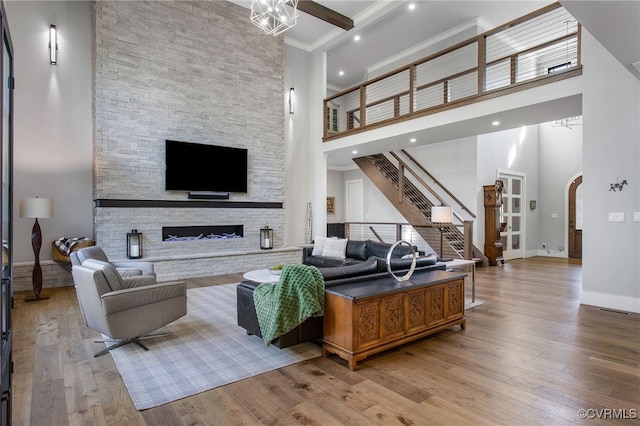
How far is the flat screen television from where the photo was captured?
22.3 ft

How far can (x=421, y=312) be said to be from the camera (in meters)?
3.44

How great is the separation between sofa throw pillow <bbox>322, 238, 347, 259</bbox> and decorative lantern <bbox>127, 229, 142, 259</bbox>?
3293 millimetres

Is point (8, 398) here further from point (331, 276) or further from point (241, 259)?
point (241, 259)

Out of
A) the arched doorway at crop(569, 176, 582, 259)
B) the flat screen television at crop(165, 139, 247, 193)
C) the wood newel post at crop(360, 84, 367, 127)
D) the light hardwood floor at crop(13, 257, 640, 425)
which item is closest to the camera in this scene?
the light hardwood floor at crop(13, 257, 640, 425)

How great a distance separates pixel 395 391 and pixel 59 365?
8.89 feet

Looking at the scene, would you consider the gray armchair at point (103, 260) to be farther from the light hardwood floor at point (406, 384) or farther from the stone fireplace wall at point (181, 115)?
the stone fireplace wall at point (181, 115)

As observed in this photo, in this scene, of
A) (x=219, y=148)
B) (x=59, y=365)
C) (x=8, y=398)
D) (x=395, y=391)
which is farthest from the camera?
(x=219, y=148)

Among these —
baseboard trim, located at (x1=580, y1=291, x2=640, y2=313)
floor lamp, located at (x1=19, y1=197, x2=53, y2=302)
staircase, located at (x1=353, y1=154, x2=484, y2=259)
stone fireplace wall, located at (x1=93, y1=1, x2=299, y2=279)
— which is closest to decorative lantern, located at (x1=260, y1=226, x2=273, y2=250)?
stone fireplace wall, located at (x1=93, y1=1, x2=299, y2=279)

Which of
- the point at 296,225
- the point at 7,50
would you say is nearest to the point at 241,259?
the point at 296,225

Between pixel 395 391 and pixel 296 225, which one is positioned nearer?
pixel 395 391

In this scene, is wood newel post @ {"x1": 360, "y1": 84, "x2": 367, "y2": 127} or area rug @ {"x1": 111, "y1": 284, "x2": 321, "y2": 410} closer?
area rug @ {"x1": 111, "y1": 284, "x2": 321, "y2": 410}

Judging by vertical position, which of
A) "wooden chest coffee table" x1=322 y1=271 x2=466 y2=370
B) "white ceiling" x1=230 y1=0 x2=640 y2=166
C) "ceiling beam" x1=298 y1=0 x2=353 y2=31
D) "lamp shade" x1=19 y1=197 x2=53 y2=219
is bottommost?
"wooden chest coffee table" x1=322 y1=271 x2=466 y2=370

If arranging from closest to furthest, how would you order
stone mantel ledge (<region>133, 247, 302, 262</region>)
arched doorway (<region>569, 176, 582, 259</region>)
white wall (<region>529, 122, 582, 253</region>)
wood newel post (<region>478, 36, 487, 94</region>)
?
wood newel post (<region>478, 36, 487, 94</region>), stone mantel ledge (<region>133, 247, 302, 262</region>), arched doorway (<region>569, 176, 582, 259</region>), white wall (<region>529, 122, 582, 253</region>)

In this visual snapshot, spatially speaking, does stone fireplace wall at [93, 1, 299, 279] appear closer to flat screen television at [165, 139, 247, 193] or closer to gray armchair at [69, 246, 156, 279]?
flat screen television at [165, 139, 247, 193]
